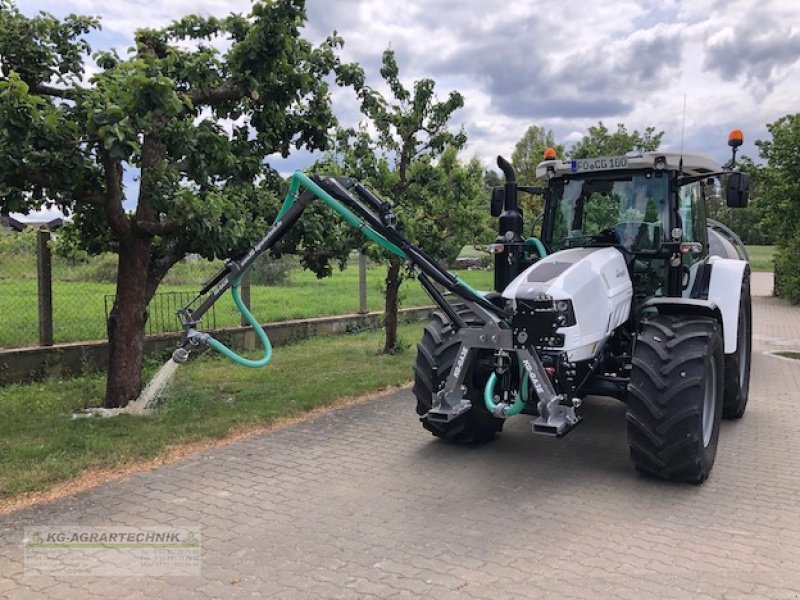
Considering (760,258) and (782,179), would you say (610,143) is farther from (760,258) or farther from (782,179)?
(760,258)

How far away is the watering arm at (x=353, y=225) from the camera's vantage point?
191 inches

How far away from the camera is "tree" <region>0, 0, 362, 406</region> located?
5.43 metres

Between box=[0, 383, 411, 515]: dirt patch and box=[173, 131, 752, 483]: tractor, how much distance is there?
3.67 ft

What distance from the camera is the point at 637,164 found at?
6137mm

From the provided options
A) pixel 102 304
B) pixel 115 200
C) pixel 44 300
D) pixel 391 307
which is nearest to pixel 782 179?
pixel 391 307

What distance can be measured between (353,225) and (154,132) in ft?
8.12

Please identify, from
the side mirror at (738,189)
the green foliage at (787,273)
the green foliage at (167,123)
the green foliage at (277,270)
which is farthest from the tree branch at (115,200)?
the green foliage at (787,273)

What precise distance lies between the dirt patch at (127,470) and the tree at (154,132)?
5.64 ft

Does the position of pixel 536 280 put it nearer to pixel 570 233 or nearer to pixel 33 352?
pixel 570 233

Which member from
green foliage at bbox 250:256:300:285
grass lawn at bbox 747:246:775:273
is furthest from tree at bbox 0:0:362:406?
grass lawn at bbox 747:246:775:273

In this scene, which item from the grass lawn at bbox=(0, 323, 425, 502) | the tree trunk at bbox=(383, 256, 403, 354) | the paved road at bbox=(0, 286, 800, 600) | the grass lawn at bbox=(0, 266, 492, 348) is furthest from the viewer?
the tree trunk at bbox=(383, 256, 403, 354)

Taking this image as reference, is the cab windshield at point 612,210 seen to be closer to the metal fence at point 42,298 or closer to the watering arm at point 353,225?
the watering arm at point 353,225

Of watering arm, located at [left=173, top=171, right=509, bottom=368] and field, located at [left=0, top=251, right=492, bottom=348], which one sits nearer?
watering arm, located at [left=173, top=171, right=509, bottom=368]
